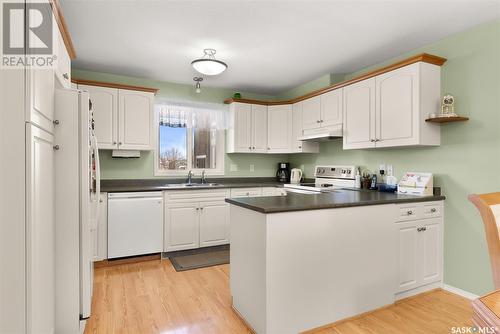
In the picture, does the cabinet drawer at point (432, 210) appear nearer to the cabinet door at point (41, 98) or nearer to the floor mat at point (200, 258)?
the floor mat at point (200, 258)

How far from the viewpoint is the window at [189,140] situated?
4172 mm

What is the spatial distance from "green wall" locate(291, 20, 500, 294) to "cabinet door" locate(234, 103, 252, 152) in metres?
2.40

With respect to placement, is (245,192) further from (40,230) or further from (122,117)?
(40,230)

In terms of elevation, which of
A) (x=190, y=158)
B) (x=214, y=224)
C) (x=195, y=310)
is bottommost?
(x=195, y=310)

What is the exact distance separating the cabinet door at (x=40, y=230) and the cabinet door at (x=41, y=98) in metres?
0.05

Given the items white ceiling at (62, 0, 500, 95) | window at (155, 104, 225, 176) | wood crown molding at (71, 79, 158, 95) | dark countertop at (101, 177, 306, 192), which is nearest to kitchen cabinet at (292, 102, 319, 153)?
dark countertop at (101, 177, 306, 192)

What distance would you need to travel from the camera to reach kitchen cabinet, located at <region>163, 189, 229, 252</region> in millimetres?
3578

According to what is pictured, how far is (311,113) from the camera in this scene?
3902 millimetres

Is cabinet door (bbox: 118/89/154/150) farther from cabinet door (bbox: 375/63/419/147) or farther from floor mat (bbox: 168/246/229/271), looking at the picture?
cabinet door (bbox: 375/63/419/147)

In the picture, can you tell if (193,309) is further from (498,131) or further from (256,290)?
(498,131)

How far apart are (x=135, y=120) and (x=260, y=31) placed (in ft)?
6.64

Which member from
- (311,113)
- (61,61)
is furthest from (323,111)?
(61,61)

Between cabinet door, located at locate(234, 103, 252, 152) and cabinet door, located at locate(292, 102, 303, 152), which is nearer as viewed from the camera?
cabinet door, located at locate(292, 102, 303, 152)

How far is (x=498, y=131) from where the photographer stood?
90.6 inches
